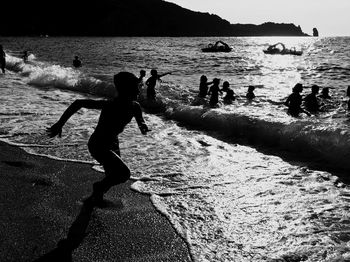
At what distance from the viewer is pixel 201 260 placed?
3.52m

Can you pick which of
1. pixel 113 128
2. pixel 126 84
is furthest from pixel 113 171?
pixel 126 84

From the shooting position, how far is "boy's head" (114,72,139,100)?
4.23 meters

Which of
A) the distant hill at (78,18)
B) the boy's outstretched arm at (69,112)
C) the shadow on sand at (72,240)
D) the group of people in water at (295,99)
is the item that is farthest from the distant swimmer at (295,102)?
the distant hill at (78,18)

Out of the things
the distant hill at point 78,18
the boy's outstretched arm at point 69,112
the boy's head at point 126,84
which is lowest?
the boy's outstretched arm at point 69,112

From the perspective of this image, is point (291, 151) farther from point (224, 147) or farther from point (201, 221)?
point (201, 221)

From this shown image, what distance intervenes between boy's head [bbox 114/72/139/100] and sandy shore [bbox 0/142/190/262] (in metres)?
1.45

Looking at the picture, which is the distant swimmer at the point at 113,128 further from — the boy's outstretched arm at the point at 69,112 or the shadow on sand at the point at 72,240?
the shadow on sand at the point at 72,240

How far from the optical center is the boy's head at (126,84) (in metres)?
4.23

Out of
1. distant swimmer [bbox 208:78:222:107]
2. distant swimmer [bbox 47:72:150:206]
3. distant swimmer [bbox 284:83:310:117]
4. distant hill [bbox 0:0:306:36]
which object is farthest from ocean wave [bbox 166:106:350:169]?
distant hill [bbox 0:0:306:36]

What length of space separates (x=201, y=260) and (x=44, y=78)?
63.1ft

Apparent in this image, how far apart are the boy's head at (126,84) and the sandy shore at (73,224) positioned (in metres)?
1.45

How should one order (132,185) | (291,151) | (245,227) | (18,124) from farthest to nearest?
(18,124) < (291,151) < (132,185) < (245,227)

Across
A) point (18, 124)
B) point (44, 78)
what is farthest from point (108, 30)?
point (18, 124)

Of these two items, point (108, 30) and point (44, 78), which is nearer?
point (44, 78)
